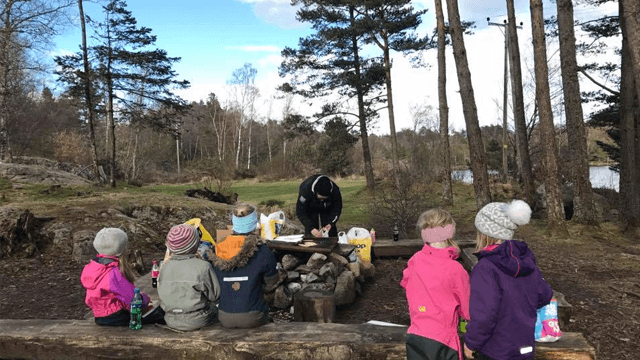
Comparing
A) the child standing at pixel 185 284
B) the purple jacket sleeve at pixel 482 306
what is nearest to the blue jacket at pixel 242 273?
the child standing at pixel 185 284

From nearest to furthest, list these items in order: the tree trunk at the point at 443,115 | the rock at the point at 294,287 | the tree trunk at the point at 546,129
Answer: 1. the rock at the point at 294,287
2. the tree trunk at the point at 546,129
3. the tree trunk at the point at 443,115

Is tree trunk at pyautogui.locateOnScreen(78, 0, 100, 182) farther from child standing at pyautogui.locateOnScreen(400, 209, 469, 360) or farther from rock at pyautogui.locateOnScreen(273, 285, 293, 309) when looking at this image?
child standing at pyautogui.locateOnScreen(400, 209, 469, 360)

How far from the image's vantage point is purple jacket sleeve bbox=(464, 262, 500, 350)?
2.44m

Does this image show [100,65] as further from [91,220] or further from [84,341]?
[84,341]

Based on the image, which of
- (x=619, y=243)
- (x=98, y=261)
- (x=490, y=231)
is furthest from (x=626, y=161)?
(x=98, y=261)

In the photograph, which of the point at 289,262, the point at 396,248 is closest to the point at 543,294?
the point at 289,262

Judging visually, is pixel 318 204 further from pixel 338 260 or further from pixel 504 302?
pixel 504 302

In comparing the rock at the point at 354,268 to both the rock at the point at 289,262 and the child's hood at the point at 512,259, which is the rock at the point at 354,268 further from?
the child's hood at the point at 512,259

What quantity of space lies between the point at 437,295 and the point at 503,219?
623mm

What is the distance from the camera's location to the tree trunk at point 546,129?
358 inches

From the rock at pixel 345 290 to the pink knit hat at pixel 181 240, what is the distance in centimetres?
257

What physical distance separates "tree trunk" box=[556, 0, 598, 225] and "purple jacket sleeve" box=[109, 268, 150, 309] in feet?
31.6

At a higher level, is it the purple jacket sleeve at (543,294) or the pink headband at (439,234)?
the pink headband at (439,234)

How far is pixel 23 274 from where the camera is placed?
23.0ft
